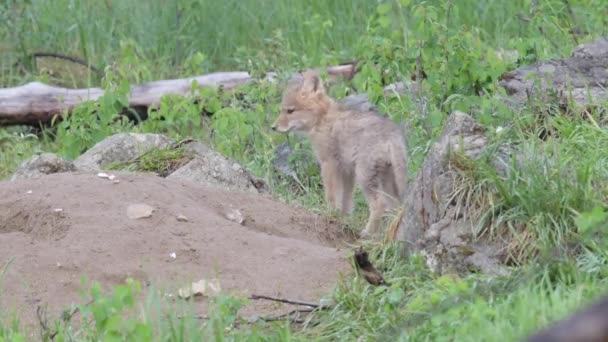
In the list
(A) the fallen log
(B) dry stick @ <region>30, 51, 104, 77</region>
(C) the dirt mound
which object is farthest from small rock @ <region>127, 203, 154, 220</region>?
(B) dry stick @ <region>30, 51, 104, 77</region>

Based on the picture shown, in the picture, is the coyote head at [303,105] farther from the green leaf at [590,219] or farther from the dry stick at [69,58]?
the green leaf at [590,219]

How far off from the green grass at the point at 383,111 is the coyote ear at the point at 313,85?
368 millimetres

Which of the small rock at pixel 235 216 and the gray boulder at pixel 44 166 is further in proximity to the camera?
the gray boulder at pixel 44 166

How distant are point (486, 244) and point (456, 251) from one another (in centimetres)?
16

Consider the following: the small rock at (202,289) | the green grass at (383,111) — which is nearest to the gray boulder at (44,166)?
the green grass at (383,111)

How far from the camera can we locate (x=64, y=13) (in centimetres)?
1241

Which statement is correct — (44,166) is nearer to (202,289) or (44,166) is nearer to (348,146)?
(348,146)

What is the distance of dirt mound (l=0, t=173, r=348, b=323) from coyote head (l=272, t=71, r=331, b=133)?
1.43 meters

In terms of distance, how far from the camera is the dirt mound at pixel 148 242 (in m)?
5.50

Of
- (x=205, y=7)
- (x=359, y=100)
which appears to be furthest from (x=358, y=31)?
(x=359, y=100)

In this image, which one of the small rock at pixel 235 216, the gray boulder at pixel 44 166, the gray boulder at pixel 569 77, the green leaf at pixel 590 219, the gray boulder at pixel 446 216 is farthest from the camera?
the gray boulder at pixel 44 166

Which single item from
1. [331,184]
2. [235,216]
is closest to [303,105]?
[331,184]

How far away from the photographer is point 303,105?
8547mm

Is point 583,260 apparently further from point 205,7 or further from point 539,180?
point 205,7
